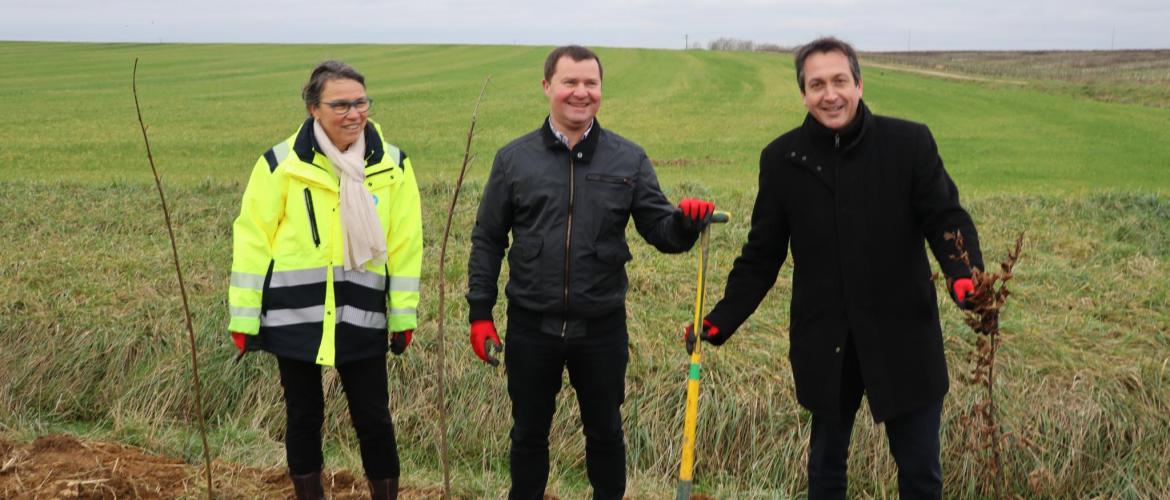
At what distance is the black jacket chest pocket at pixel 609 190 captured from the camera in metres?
3.28

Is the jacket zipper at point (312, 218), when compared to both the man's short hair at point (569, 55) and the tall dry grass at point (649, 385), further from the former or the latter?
the tall dry grass at point (649, 385)

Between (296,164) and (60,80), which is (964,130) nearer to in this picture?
(296,164)

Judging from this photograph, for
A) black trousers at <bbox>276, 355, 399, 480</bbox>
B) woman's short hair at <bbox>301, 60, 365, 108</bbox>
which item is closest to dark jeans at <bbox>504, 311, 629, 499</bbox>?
black trousers at <bbox>276, 355, 399, 480</bbox>

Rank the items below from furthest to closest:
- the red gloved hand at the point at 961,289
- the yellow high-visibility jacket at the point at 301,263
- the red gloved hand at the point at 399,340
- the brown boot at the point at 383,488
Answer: the brown boot at the point at 383,488 → the red gloved hand at the point at 399,340 → the yellow high-visibility jacket at the point at 301,263 → the red gloved hand at the point at 961,289

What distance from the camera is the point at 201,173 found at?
1305 centimetres

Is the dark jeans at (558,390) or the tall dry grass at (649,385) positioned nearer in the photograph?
the dark jeans at (558,390)

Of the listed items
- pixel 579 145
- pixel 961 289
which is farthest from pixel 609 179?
pixel 961 289

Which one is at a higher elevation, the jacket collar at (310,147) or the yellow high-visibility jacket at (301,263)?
the jacket collar at (310,147)

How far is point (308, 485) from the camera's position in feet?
11.8

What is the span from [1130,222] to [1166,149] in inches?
393

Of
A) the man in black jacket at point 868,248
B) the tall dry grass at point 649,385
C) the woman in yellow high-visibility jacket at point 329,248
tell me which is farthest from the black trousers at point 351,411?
the man in black jacket at point 868,248

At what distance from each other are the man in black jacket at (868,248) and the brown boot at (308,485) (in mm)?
1498

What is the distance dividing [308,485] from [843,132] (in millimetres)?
2216

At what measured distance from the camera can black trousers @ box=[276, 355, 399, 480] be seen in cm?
345
